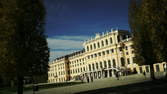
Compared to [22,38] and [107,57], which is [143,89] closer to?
[22,38]

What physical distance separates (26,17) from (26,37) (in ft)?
6.14

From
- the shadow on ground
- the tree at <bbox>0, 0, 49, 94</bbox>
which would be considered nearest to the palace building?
the shadow on ground

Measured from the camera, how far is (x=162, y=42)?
24.3 metres

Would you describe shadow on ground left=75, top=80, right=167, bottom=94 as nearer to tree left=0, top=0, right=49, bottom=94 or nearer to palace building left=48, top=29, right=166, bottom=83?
tree left=0, top=0, right=49, bottom=94

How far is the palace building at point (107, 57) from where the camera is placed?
89.5 m

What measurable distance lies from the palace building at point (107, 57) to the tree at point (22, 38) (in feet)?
204

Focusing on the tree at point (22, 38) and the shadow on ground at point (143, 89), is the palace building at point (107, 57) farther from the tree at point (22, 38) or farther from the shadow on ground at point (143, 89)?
the tree at point (22, 38)

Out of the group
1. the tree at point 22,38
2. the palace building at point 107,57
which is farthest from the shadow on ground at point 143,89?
the palace building at point 107,57

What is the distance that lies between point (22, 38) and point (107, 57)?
78.0 metres

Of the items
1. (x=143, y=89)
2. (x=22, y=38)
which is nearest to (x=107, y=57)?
(x=143, y=89)

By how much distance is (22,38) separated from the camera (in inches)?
896

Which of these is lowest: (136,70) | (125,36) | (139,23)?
(136,70)

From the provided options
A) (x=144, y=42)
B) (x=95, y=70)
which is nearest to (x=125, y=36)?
(x=95, y=70)

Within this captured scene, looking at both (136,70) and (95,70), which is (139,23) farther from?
(95,70)
